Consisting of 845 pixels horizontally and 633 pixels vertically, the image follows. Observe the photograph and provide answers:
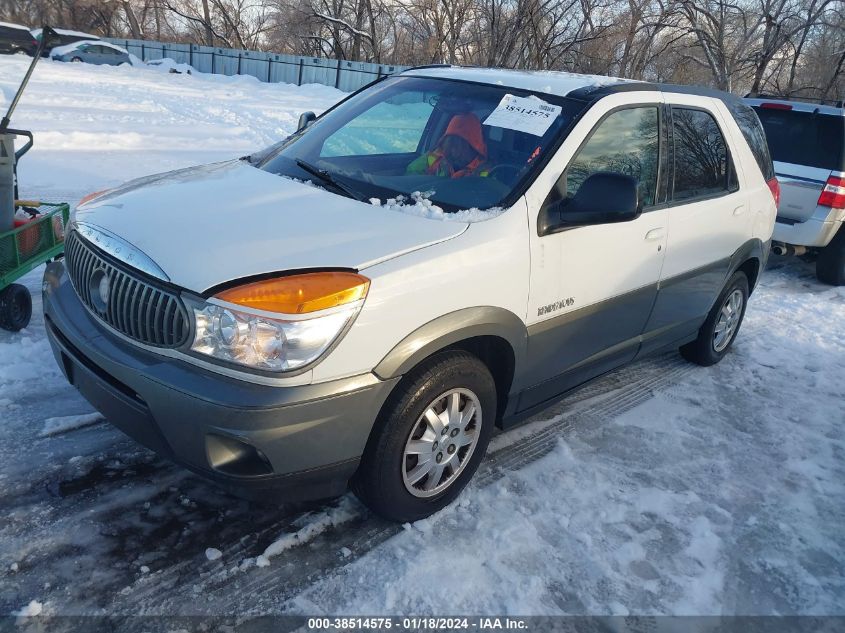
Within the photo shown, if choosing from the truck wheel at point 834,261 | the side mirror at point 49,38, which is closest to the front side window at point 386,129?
the side mirror at point 49,38

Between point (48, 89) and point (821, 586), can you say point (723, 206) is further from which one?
point (48, 89)

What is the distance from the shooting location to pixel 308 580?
2652mm

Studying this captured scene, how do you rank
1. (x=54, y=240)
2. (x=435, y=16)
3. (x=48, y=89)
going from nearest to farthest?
1. (x=54, y=240)
2. (x=48, y=89)
3. (x=435, y=16)

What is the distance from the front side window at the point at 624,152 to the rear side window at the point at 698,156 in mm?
236

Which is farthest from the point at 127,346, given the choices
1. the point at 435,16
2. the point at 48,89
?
the point at 435,16

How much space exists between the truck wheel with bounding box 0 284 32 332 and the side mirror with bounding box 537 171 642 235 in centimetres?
330

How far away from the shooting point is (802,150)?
24.4 ft

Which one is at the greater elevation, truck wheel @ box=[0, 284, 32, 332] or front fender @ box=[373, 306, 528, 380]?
front fender @ box=[373, 306, 528, 380]

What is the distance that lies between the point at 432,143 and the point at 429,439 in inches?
66.5

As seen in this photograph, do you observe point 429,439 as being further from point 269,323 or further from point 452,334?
point 269,323

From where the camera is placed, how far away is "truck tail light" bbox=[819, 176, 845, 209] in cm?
720

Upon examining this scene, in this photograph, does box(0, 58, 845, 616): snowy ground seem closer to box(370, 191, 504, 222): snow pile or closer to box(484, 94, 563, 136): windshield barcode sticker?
box(370, 191, 504, 222): snow pile

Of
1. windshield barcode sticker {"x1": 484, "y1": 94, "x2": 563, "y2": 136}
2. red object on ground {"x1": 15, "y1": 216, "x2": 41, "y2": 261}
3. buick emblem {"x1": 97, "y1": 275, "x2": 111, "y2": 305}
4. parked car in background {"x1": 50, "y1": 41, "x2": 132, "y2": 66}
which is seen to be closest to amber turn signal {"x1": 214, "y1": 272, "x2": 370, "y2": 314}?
buick emblem {"x1": 97, "y1": 275, "x2": 111, "y2": 305}

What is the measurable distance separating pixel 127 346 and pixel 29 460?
42.4 inches
